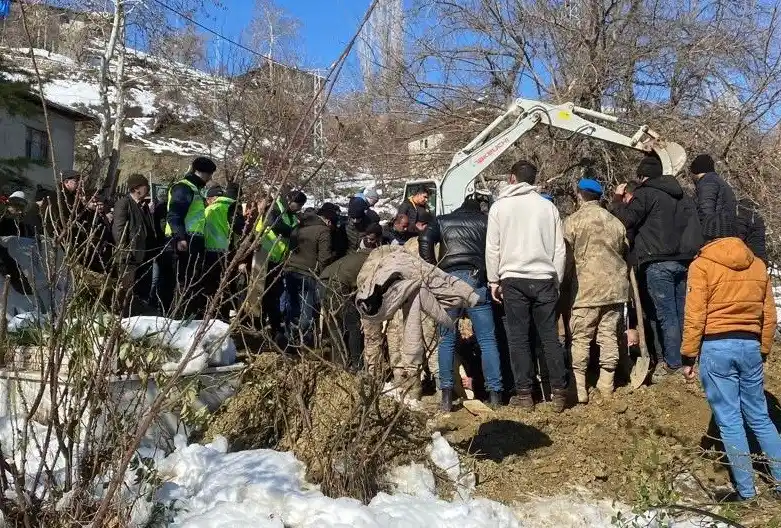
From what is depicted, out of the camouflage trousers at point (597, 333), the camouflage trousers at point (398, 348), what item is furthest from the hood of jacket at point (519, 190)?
the camouflage trousers at point (398, 348)

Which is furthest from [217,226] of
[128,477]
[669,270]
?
[669,270]

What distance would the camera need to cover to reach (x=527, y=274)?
5.78m

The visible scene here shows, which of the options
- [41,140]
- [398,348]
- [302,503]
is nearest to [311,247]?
[398,348]

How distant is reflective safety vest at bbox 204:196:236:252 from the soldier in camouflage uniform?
3.08m

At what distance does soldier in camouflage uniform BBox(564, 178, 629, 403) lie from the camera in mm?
6062

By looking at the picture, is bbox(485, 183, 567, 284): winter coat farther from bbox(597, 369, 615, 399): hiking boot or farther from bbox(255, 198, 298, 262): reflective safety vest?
bbox(255, 198, 298, 262): reflective safety vest

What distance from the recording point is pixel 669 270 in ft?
20.9

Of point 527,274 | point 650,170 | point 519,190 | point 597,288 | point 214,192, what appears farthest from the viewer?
point 214,192

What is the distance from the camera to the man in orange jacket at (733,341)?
4.39 m

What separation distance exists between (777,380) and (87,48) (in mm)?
39404

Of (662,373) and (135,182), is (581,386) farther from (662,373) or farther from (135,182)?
(135,182)

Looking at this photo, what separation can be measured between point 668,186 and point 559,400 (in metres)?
2.16

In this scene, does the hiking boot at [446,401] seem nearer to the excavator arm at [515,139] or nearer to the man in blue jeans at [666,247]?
the man in blue jeans at [666,247]

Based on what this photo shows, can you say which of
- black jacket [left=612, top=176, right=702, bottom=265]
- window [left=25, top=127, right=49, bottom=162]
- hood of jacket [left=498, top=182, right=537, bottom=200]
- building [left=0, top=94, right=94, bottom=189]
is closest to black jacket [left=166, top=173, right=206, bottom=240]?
hood of jacket [left=498, top=182, right=537, bottom=200]
